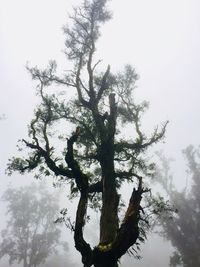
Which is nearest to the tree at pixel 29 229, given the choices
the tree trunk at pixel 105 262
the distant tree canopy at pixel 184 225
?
the distant tree canopy at pixel 184 225

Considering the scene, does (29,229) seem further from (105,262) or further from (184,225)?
(105,262)

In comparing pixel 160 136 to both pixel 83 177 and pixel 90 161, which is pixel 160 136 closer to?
pixel 90 161

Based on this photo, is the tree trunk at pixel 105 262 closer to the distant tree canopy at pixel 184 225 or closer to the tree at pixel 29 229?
the distant tree canopy at pixel 184 225

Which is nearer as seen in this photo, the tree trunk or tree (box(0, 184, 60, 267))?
the tree trunk

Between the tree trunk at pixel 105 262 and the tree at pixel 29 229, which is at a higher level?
the tree at pixel 29 229

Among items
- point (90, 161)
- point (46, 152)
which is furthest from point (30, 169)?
point (90, 161)

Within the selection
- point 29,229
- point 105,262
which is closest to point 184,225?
point 29,229

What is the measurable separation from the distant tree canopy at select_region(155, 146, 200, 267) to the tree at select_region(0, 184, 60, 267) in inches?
812

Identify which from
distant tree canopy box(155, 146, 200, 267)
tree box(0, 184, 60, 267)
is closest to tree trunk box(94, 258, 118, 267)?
distant tree canopy box(155, 146, 200, 267)

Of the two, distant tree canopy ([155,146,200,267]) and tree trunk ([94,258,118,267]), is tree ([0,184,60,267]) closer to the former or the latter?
distant tree canopy ([155,146,200,267])

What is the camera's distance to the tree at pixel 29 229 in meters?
45.9

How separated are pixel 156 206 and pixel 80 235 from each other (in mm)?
8142

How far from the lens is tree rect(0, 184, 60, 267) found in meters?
45.9

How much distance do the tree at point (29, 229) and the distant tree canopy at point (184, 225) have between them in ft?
67.7
